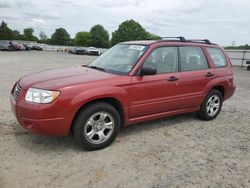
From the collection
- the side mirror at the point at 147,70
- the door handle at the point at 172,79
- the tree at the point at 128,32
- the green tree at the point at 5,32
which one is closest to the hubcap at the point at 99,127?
the side mirror at the point at 147,70

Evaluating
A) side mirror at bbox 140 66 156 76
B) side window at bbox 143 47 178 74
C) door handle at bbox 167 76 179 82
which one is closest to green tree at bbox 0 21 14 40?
side window at bbox 143 47 178 74

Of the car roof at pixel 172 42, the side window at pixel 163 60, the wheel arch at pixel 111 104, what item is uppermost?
the car roof at pixel 172 42

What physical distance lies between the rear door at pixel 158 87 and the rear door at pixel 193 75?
0.18m

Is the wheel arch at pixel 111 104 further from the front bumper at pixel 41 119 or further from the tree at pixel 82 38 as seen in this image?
the tree at pixel 82 38

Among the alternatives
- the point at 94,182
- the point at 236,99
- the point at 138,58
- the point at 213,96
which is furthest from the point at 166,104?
the point at 236,99

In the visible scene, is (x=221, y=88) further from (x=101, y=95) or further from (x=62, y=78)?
(x=62, y=78)

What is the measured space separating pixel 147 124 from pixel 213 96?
164 centimetres

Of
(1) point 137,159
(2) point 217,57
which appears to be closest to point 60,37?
(2) point 217,57

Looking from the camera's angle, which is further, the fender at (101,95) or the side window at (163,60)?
the side window at (163,60)

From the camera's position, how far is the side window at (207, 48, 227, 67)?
6.12 metres

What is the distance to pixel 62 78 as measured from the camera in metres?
4.30

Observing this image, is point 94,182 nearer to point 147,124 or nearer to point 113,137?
point 113,137

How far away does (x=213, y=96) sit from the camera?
6.09 m

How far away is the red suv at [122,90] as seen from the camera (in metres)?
3.92
